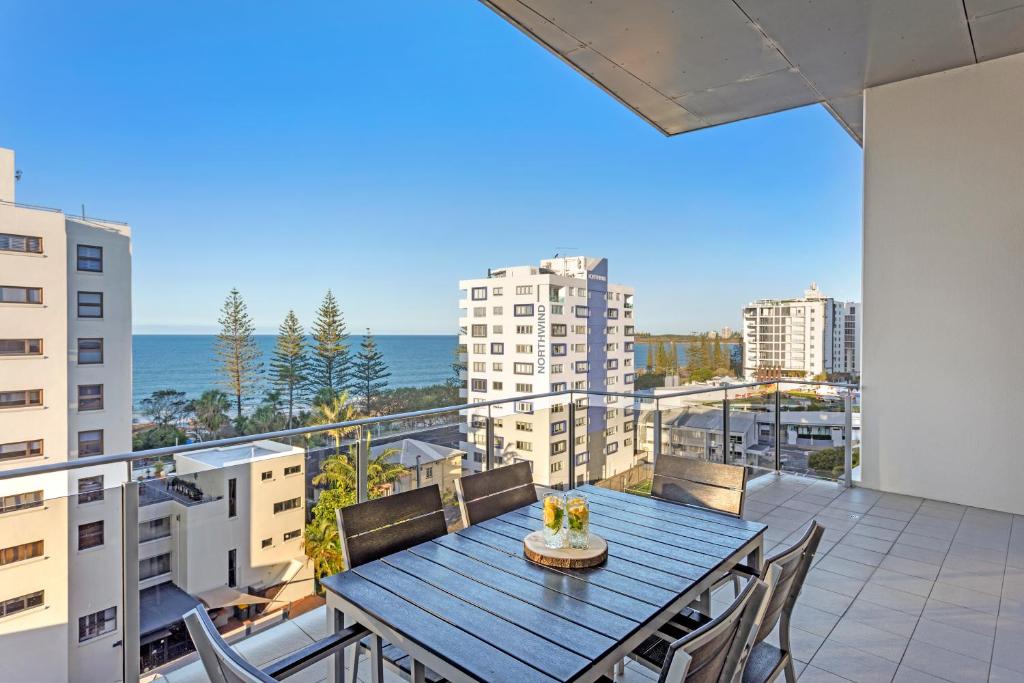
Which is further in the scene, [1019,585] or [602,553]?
[1019,585]

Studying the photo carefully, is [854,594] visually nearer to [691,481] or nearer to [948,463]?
[691,481]

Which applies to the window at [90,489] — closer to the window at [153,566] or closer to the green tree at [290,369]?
the window at [153,566]

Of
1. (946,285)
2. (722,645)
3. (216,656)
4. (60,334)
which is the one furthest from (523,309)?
(216,656)

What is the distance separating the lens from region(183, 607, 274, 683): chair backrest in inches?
36.4

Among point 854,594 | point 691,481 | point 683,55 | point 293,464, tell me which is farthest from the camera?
point 683,55

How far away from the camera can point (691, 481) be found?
2418mm

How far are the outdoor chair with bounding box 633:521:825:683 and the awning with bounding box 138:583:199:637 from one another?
178 centimetres

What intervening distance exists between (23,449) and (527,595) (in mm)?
28892

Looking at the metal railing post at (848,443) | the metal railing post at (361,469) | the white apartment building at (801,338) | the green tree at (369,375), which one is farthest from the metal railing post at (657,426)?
the green tree at (369,375)

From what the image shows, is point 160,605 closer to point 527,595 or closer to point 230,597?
point 230,597

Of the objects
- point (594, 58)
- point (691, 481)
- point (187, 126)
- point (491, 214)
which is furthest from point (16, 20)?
point (691, 481)

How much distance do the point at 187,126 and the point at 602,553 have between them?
4064 cm

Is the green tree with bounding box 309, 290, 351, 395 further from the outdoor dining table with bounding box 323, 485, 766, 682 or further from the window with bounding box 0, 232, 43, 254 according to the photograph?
the outdoor dining table with bounding box 323, 485, 766, 682

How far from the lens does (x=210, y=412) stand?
3247cm
